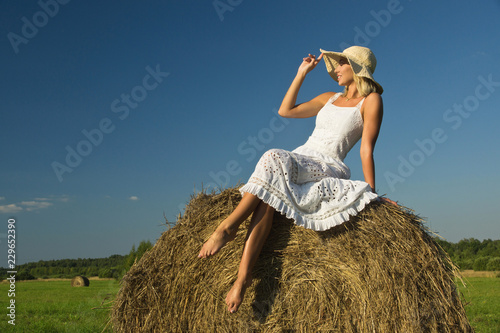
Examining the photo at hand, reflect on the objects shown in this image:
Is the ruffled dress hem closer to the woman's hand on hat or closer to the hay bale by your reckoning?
the hay bale

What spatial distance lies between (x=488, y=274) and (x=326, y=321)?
40.2 feet

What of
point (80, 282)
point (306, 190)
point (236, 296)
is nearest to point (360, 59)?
point (306, 190)

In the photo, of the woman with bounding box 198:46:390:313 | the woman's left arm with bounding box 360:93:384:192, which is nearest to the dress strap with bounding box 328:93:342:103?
the woman with bounding box 198:46:390:313

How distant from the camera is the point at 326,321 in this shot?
8.75 ft

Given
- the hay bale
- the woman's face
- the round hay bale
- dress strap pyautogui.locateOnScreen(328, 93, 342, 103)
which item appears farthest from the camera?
the round hay bale

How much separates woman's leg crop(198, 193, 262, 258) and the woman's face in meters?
1.36

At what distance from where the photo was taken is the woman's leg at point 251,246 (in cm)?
269

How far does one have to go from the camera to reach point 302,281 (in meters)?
2.84

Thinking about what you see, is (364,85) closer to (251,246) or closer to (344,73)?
(344,73)

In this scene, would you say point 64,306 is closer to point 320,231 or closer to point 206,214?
point 206,214

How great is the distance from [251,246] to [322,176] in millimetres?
702

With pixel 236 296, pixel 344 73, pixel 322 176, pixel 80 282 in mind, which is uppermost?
pixel 344 73

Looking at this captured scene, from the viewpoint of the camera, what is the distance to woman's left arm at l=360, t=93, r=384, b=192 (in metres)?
2.86

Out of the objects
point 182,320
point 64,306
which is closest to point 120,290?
point 182,320
